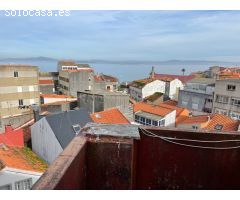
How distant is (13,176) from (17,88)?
1136 inches

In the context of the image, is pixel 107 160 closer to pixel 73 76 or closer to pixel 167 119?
pixel 167 119

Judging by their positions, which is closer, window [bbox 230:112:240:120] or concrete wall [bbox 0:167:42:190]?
concrete wall [bbox 0:167:42:190]

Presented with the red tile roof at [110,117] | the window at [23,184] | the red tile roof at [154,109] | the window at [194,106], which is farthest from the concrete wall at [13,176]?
the window at [194,106]

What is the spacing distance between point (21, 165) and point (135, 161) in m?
7.76

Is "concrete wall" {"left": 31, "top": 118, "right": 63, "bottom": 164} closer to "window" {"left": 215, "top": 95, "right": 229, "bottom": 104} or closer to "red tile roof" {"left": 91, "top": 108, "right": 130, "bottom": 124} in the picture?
"red tile roof" {"left": 91, "top": 108, "right": 130, "bottom": 124}

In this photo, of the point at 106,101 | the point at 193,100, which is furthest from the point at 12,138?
the point at 193,100

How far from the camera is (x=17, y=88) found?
35.4 m

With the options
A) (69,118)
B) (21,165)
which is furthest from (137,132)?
(69,118)

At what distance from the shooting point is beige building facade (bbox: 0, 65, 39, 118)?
34.0 meters

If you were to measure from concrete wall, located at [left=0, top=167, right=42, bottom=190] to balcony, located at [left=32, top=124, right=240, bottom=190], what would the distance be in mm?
6438

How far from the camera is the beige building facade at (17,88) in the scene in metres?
34.0

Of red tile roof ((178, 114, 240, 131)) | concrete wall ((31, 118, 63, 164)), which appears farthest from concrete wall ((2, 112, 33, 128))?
red tile roof ((178, 114, 240, 131))

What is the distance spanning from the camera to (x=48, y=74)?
A: 2077 inches

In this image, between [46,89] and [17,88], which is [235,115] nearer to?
[17,88]
